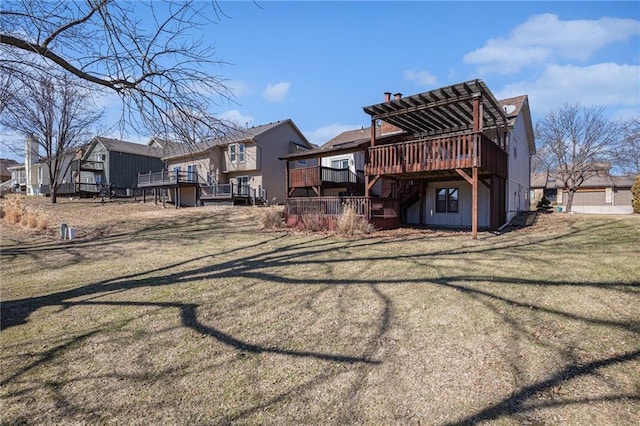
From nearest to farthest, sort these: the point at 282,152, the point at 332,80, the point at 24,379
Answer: the point at 24,379
the point at 332,80
the point at 282,152

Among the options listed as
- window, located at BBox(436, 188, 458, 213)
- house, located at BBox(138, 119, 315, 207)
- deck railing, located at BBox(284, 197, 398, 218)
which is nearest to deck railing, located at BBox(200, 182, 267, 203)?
house, located at BBox(138, 119, 315, 207)

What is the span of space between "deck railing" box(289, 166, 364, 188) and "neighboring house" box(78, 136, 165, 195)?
20.1m

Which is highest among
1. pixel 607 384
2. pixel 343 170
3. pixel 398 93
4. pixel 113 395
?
pixel 398 93

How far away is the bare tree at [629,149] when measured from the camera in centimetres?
1922

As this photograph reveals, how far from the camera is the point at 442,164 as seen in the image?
11531mm

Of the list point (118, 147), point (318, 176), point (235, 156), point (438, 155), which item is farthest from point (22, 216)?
point (118, 147)

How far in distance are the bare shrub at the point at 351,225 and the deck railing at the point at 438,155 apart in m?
2.15

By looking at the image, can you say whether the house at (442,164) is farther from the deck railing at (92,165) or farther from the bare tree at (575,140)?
the deck railing at (92,165)

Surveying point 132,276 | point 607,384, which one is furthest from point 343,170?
point 607,384

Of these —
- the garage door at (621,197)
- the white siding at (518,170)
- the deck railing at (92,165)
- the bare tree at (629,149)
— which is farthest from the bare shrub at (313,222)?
the garage door at (621,197)

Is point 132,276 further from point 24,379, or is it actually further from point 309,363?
point 309,363

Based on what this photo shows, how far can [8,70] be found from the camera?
474 cm

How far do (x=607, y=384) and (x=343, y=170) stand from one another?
60.6 feet

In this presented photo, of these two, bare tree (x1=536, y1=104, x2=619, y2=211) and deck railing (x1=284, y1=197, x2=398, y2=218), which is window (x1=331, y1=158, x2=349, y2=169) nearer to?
deck railing (x1=284, y1=197, x2=398, y2=218)
